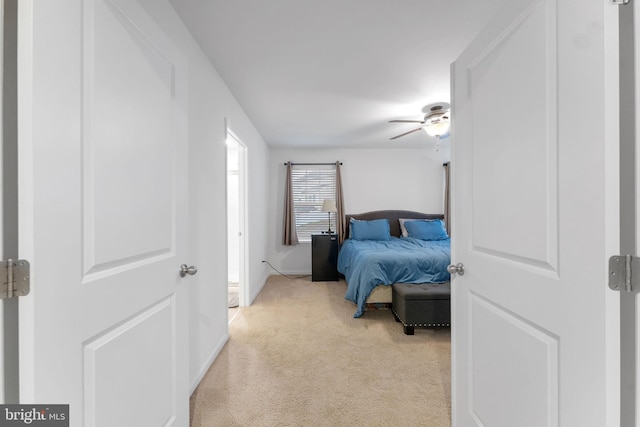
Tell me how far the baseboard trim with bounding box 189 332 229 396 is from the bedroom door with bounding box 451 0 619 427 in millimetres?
1603

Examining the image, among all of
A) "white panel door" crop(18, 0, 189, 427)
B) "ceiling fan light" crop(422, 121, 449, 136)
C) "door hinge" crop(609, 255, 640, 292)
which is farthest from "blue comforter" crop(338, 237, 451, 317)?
"door hinge" crop(609, 255, 640, 292)

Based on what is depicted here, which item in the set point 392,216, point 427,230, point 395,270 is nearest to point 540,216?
point 395,270

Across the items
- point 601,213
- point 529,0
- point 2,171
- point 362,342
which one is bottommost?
point 362,342

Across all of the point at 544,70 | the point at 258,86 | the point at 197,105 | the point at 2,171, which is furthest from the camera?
the point at 258,86

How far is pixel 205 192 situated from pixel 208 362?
4.21ft

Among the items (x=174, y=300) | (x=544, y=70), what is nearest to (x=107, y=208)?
(x=174, y=300)

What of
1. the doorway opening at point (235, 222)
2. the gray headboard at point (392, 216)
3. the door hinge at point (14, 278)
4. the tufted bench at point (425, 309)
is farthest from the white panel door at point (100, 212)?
the gray headboard at point (392, 216)

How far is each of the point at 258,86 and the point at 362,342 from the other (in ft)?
8.45

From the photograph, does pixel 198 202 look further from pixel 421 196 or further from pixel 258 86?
pixel 421 196

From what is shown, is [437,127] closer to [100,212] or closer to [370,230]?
[370,230]

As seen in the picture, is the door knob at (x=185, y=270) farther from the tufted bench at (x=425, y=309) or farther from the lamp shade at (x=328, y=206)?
the lamp shade at (x=328, y=206)

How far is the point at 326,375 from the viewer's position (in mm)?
1974

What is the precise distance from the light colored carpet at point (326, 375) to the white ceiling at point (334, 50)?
2.38 metres

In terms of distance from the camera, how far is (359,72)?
7.75 feet
